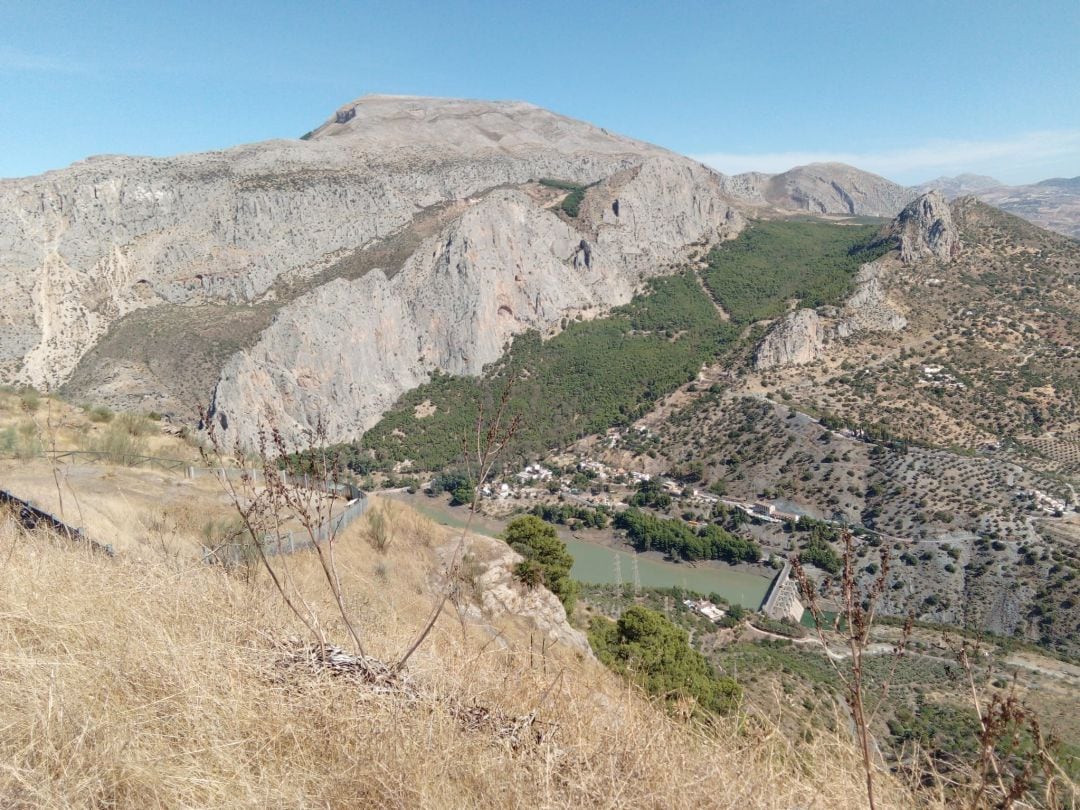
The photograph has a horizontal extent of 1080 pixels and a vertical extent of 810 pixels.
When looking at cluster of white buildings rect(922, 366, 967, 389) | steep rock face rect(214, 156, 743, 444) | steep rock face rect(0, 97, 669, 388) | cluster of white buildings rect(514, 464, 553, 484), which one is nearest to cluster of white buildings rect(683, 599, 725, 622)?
cluster of white buildings rect(514, 464, 553, 484)

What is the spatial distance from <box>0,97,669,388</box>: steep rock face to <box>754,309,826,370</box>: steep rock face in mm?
45915

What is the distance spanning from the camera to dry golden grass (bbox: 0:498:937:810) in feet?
5.40

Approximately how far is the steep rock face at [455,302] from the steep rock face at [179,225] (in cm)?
1142

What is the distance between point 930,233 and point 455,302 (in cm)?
4581

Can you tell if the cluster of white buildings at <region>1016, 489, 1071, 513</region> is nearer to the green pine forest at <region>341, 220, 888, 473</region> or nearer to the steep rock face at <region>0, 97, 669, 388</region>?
the green pine forest at <region>341, 220, 888, 473</region>

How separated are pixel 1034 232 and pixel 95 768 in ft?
238

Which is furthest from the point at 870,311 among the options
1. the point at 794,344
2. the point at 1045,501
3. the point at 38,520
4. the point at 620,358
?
the point at 38,520

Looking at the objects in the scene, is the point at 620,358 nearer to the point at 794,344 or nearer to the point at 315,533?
the point at 794,344

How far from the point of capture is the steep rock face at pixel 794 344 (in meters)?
49.1

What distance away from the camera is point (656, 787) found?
1925mm

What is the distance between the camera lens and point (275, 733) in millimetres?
1900

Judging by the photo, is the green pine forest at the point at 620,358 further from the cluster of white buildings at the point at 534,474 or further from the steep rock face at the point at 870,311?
the cluster of white buildings at the point at 534,474

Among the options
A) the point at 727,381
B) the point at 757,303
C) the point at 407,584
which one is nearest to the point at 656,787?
the point at 407,584

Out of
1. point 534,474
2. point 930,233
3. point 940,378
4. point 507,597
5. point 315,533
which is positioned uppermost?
point 930,233
